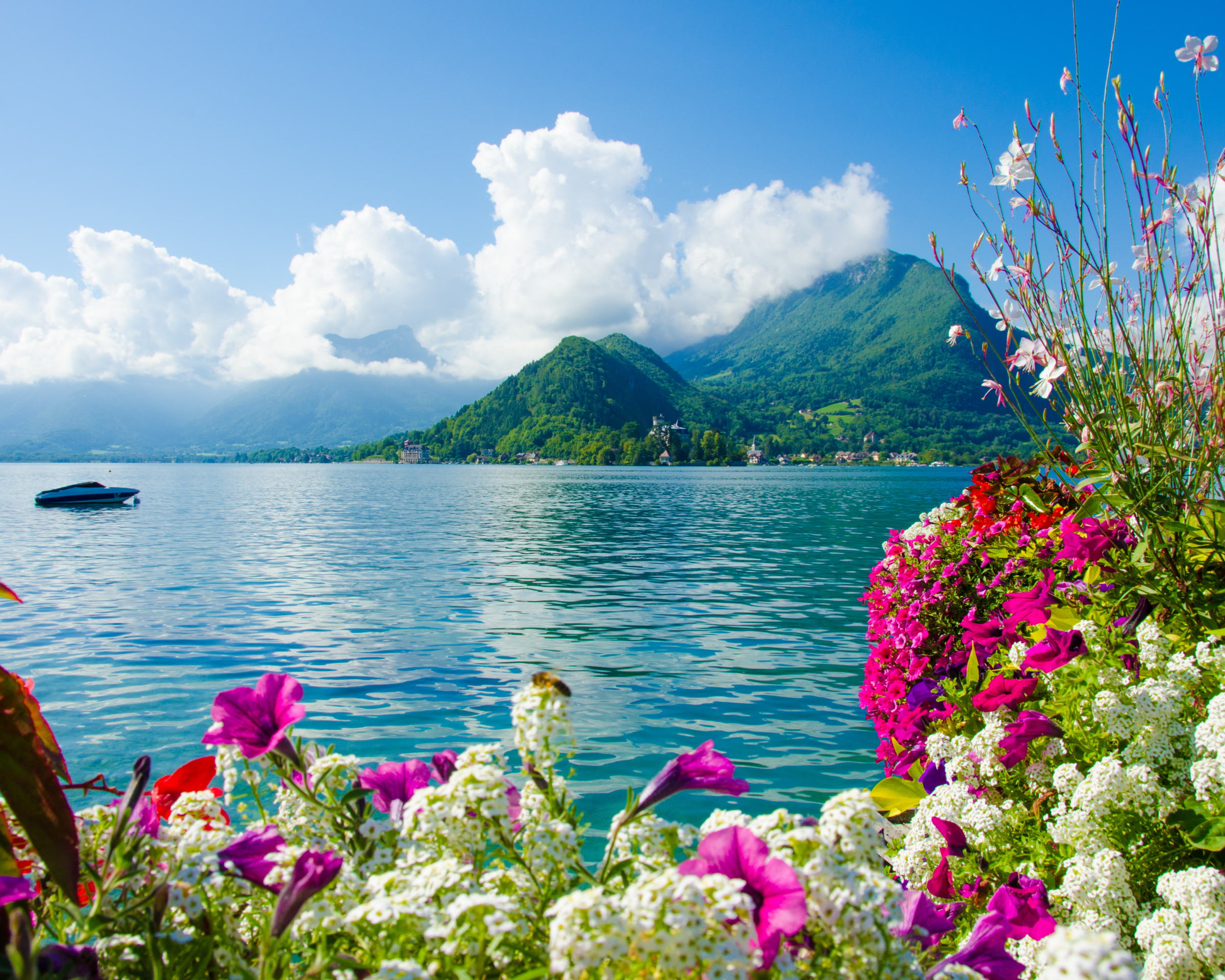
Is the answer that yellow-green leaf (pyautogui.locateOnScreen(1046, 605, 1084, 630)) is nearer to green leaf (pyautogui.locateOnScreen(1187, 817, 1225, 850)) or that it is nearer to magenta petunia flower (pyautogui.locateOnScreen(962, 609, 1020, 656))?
magenta petunia flower (pyautogui.locateOnScreen(962, 609, 1020, 656))

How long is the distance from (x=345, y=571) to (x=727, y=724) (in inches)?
511

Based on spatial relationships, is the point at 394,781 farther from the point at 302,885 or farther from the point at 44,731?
the point at 44,731

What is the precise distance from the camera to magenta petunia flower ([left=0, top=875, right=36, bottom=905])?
1.32m

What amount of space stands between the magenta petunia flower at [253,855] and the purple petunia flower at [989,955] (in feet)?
4.51

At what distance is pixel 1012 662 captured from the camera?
3.47 m

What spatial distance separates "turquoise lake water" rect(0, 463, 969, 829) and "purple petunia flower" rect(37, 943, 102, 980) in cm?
440

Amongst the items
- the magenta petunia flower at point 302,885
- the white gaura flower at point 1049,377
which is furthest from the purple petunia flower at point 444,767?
the white gaura flower at point 1049,377

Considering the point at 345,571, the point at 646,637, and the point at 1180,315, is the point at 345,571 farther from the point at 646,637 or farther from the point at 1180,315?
the point at 1180,315

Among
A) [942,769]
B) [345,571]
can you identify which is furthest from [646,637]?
[345,571]

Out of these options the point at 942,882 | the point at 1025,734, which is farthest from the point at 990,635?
the point at 942,882

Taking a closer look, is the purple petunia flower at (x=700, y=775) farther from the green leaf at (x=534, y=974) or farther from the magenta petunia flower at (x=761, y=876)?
the green leaf at (x=534, y=974)

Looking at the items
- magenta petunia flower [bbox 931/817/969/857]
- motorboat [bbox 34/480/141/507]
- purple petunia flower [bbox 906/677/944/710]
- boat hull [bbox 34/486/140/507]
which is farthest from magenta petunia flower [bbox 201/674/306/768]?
boat hull [bbox 34/486/140/507]

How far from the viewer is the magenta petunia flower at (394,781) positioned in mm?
1836

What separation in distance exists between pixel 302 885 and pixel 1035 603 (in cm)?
354
